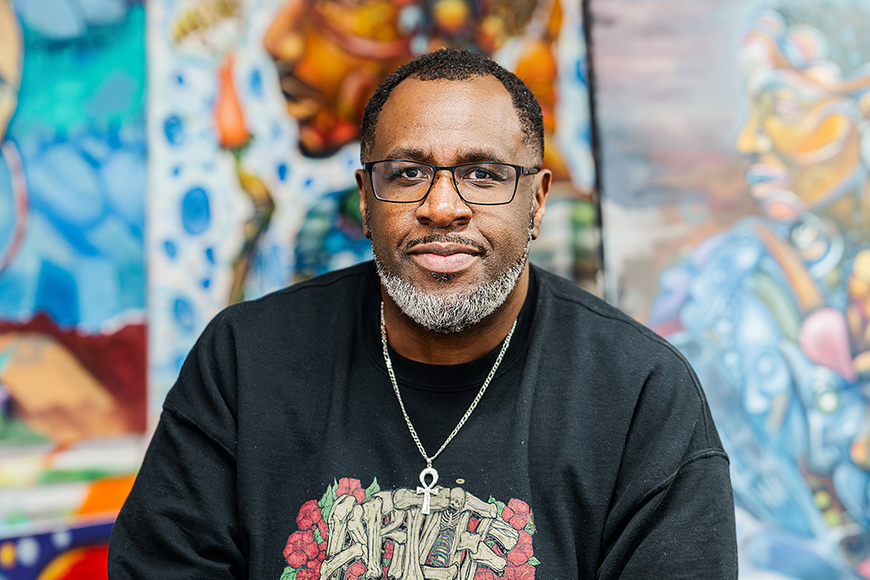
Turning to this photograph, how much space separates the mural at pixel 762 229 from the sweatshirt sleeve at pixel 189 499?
4.96 ft

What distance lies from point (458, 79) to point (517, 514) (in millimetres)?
1082

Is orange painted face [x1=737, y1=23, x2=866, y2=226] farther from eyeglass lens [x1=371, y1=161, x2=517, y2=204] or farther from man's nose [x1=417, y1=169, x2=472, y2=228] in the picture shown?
man's nose [x1=417, y1=169, x2=472, y2=228]

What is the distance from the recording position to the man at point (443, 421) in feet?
5.27

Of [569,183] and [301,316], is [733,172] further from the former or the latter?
[301,316]

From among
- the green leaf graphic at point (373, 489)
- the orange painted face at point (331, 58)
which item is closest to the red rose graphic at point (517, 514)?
the green leaf graphic at point (373, 489)

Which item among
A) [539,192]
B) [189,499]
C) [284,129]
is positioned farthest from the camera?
[284,129]

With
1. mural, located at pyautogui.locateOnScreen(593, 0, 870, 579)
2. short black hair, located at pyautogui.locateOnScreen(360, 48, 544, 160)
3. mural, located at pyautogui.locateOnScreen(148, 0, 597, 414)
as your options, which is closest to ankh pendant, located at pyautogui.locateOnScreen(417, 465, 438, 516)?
short black hair, located at pyautogui.locateOnScreen(360, 48, 544, 160)

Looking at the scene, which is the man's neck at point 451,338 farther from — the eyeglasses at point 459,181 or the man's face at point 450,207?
the eyeglasses at point 459,181

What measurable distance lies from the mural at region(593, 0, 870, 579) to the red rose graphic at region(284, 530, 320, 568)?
58.1 inches

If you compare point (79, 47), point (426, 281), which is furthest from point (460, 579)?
point (79, 47)

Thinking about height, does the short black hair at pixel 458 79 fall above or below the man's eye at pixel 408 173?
above

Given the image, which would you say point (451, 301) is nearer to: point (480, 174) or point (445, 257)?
point (445, 257)

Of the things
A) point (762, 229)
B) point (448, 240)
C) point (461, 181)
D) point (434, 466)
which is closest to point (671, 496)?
point (434, 466)

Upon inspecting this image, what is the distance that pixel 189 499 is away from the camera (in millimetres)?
1684
